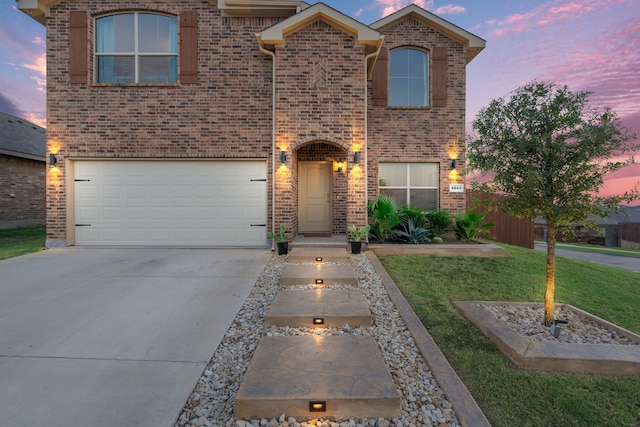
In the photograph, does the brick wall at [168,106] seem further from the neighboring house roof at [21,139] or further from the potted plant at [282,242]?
the neighboring house roof at [21,139]

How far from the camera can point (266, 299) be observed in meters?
4.08

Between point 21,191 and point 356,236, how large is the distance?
48.2 feet

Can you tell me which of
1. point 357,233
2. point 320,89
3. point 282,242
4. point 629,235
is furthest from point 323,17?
point 629,235

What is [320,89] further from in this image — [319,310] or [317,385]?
[317,385]

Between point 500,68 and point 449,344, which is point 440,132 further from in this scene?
point 500,68

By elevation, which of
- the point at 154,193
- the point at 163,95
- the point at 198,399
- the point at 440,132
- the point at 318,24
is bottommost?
the point at 198,399

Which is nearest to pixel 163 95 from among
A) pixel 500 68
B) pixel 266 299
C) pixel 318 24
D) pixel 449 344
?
pixel 318 24

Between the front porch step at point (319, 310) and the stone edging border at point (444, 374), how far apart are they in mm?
485

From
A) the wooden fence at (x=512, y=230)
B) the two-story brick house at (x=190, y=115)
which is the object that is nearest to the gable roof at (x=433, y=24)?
the two-story brick house at (x=190, y=115)

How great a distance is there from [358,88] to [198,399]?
6.70m

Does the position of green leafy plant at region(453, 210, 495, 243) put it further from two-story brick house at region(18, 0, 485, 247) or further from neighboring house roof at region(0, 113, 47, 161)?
neighboring house roof at region(0, 113, 47, 161)

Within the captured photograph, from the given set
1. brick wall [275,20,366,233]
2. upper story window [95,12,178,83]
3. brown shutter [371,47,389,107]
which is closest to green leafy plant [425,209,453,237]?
brick wall [275,20,366,233]

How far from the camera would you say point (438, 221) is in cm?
817

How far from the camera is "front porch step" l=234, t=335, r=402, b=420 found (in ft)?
6.27
